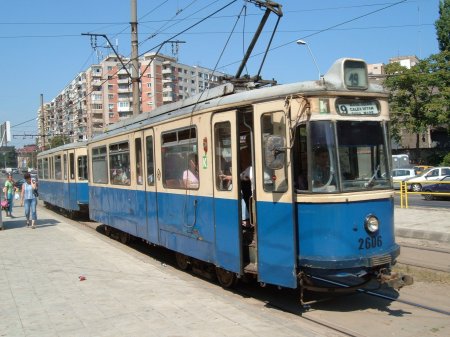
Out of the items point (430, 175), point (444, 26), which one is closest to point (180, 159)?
point (430, 175)

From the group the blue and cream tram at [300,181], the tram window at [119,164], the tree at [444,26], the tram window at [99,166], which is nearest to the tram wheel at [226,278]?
the blue and cream tram at [300,181]

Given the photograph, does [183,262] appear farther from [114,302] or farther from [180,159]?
[114,302]

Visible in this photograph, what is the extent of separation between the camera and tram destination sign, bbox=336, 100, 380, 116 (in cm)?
624

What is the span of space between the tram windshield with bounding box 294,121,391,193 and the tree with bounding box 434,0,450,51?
46.4 meters

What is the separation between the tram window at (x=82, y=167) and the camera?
19.0 meters

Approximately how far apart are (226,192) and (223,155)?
1.75 feet

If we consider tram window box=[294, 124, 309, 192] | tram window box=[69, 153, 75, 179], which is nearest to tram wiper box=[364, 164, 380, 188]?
tram window box=[294, 124, 309, 192]

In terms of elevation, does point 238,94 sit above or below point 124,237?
above

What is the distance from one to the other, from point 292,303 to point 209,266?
6.06 feet

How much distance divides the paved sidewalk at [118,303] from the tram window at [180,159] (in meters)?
1.59

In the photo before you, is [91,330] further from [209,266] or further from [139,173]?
[139,173]

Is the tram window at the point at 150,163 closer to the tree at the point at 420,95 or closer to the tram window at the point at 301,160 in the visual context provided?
the tram window at the point at 301,160

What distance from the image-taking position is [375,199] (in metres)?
6.33

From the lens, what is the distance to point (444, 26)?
47.8m
